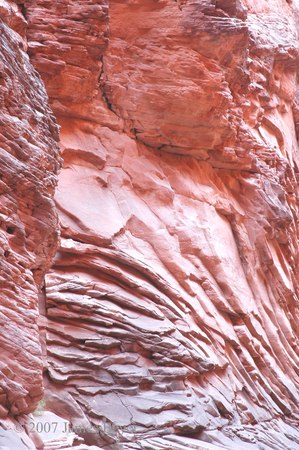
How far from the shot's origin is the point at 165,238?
11844 millimetres

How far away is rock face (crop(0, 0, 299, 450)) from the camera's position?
354 inches

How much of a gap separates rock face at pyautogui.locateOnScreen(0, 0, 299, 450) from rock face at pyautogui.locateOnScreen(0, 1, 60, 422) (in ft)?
9.71

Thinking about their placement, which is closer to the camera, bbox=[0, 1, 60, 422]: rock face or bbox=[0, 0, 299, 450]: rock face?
bbox=[0, 1, 60, 422]: rock face

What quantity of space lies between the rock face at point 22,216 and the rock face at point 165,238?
2961 millimetres

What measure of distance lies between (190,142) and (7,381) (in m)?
9.25

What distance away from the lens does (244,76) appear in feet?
46.9

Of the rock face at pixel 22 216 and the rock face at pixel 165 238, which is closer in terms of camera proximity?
the rock face at pixel 22 216

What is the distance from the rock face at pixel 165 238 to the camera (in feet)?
29.5

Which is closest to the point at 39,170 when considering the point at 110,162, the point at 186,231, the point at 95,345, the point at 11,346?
the point at 11,346

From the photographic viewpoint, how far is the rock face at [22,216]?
488 cm

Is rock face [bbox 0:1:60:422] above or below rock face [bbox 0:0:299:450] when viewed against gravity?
above

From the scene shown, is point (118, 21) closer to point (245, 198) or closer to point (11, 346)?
point (245, 198)

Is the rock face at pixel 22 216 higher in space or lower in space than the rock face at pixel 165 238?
higher

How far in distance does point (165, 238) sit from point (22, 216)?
6418 millimetres
